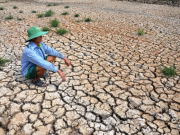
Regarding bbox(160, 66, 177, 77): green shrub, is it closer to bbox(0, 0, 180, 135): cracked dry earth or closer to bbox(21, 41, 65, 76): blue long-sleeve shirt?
bbox(0, 0, 180, 135): cracked dry earth

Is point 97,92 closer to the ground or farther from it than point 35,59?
closer to the ground

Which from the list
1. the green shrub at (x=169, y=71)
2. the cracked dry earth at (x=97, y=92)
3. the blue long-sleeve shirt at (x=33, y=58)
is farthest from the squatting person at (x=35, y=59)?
the green shrub at (x=169, y=71)

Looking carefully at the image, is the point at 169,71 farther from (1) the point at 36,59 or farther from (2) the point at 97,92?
(1) the point at 36,59

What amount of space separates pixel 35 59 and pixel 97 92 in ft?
3.40

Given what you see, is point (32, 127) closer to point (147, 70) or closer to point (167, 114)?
point (167, 114)

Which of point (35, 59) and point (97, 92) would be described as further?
point (97, 92)

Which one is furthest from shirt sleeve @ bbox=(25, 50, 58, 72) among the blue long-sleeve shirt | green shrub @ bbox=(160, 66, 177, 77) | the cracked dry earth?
green shrub @ bbox=(160, 66, 177, 77)

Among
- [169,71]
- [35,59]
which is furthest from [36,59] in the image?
[169,71]

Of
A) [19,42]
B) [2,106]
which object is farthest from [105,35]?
[2,106]

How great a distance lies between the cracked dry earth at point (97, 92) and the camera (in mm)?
1957

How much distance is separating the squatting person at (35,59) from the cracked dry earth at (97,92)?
0.22 m

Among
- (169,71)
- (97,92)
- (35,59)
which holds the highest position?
(35,59)

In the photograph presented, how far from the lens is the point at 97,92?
8.18ft

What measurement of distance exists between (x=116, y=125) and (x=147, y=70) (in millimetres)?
1493
